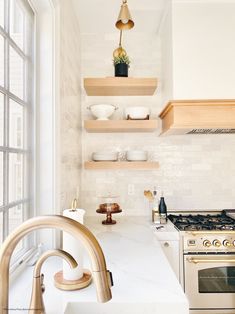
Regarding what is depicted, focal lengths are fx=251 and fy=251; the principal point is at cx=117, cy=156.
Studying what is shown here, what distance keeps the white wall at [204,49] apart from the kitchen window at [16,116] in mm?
1188

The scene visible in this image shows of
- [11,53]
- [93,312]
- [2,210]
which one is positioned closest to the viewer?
[93,312]

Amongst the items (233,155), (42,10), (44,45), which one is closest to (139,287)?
(44,45)

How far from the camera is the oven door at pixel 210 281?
77.7 inches

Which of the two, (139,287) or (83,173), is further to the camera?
(83,173)

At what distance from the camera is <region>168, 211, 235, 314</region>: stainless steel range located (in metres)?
1.97

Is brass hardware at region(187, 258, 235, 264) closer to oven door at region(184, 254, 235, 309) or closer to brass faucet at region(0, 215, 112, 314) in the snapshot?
oven door at region(184, 254, 235, 309)

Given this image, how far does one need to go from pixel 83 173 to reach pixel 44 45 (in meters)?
1.38

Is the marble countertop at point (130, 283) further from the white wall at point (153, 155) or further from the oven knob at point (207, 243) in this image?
the white wall at point (153, 155)

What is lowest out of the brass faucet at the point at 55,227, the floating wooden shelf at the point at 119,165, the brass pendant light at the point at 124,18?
the brass faucet at the point at 55,227

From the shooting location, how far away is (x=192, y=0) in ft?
6.82

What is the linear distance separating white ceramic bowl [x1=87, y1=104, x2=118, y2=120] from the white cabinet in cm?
124

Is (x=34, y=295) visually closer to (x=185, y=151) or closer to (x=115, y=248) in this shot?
(x=115, y=248)

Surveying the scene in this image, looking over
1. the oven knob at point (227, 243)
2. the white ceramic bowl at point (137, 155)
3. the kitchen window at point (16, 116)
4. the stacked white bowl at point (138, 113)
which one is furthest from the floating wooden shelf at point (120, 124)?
the oven knob at point (227, 243)

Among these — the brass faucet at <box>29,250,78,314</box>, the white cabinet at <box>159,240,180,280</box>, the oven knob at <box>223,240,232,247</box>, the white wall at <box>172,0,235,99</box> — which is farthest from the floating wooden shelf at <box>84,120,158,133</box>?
the brass faucet at <box>29,250,78,314</box>
